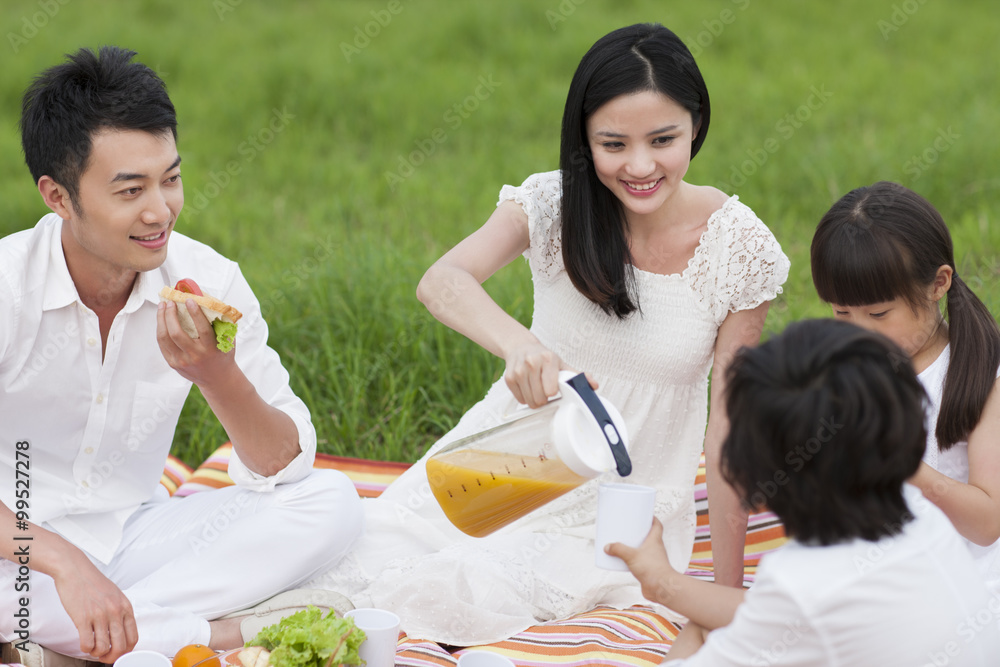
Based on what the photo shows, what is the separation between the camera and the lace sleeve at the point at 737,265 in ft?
8.89

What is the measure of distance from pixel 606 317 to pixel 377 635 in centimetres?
113

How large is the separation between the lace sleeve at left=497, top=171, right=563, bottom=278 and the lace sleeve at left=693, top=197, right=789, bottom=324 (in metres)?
0.40

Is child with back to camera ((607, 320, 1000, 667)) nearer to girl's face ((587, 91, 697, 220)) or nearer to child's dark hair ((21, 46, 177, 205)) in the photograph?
girl's face ((587, 91, 697, 220))

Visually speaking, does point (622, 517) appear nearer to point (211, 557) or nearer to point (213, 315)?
point (213, 315)

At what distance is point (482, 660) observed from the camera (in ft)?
6.81

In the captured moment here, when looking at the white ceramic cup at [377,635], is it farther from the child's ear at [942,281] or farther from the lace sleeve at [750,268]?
the child's ear at [942,281]

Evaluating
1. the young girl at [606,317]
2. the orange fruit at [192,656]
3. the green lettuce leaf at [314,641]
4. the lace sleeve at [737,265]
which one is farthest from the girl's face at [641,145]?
the orange fruit at [192,656]

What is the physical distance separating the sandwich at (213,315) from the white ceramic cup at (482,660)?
2.83 ft

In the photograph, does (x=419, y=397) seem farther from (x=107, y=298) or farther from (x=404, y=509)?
(x=107, y=298)

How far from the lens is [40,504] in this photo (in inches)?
102

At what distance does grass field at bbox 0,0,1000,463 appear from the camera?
13.6 feet

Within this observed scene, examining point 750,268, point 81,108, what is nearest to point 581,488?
point 750,268

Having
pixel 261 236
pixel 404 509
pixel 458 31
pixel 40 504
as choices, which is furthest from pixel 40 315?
pixel 458 31

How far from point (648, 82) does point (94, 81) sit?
133 cm
